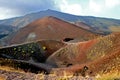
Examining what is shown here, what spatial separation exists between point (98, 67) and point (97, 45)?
675 inches

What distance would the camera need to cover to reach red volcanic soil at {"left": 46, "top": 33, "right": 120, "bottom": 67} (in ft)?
178

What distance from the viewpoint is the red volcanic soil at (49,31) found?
131125 millimetres

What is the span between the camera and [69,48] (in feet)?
230

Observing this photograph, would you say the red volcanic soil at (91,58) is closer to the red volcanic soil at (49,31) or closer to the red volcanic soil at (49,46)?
the red volcanic soil at (49,46)

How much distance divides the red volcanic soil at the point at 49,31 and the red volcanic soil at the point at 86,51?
5870 centimetres

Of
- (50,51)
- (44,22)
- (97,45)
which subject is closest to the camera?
(97,45)

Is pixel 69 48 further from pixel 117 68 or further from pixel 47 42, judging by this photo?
pixel 117 68

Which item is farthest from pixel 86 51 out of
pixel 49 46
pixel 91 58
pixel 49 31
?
pixel 49 31

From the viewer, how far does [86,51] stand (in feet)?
201

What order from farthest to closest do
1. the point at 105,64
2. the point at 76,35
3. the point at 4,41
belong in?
the point at 4,41, the point at 76,35, the point at 105,64

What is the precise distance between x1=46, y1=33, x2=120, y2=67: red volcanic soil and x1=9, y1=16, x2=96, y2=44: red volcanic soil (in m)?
58.7

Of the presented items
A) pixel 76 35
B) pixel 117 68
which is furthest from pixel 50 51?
pixel 76 35

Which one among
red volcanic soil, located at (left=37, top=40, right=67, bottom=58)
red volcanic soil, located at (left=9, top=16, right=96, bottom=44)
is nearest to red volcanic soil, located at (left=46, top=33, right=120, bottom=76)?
red volcanic soil, located at (left=37, top=40, right=67, bottom=58)

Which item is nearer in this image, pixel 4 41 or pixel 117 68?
pixel 117 68
